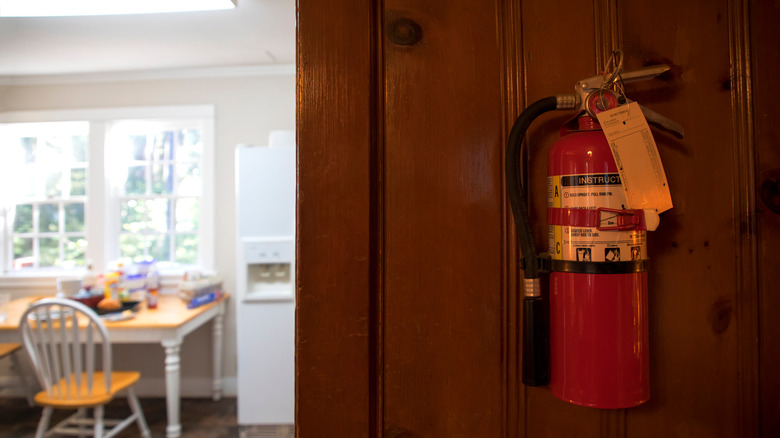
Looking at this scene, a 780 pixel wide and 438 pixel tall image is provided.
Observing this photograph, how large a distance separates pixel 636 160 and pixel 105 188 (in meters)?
3.71

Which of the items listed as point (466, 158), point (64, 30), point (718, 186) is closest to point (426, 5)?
point (466, 158)

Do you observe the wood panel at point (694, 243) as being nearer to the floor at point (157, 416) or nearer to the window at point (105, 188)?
the floor at point (157, 416)

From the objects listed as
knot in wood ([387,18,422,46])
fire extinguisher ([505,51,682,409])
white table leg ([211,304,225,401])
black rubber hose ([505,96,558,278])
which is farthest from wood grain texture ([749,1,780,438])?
white table leg ([211,304,225,401])

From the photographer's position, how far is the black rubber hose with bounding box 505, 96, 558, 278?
0.52 meters

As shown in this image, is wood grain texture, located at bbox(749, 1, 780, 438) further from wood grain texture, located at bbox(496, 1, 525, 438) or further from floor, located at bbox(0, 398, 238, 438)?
floor, located at bbox(0, 398, 238, 438)

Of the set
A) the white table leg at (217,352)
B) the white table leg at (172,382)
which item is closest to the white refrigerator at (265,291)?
the white table leg at (172,382)

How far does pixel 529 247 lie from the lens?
20.8 inches

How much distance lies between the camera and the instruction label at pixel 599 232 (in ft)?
1.63

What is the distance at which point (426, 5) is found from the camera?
585 millimetres

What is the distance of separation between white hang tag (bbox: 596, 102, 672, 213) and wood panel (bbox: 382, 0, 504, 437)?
0.15m

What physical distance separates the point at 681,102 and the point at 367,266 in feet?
1.61

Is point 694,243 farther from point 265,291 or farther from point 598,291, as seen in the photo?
point 265,291

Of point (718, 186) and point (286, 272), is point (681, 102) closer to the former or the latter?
point (718, 186)

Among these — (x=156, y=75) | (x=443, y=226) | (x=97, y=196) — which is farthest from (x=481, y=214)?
(x=97, y=196)
